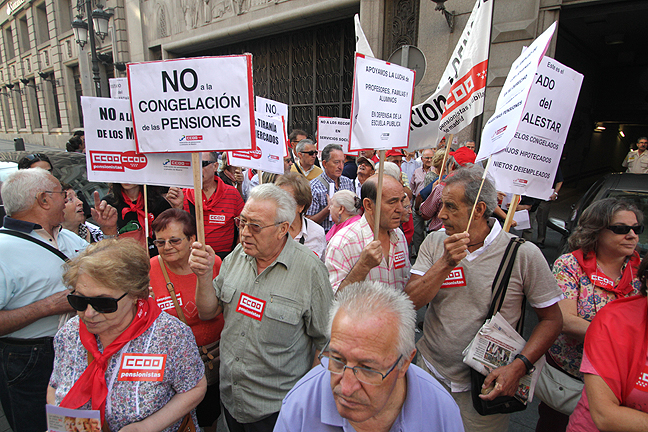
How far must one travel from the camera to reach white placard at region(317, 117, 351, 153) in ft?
20.0

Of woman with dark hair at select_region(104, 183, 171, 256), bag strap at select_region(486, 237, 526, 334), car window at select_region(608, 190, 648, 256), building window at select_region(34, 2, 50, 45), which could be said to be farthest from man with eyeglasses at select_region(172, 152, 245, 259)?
building window at select_region(34, 2, 50, 45)

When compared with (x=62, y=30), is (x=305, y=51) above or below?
below

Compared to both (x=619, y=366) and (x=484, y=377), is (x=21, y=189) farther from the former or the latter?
(x=619, y=366)

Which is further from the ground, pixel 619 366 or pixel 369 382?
pixel 369 382

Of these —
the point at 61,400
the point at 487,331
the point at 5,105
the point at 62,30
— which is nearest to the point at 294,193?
the point at 487,331

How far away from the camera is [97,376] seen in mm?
1635

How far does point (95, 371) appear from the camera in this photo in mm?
1654

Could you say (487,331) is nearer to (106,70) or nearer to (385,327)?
(385,327)

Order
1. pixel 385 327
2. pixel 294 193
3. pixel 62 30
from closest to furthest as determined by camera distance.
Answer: pixel 385 327, pixel 294 193, pixel 62 30

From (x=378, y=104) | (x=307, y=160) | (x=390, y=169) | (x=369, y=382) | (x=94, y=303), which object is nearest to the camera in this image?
(x=369, y=382)

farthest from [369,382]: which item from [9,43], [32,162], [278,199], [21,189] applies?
[9,43]

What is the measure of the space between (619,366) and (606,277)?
98 cm

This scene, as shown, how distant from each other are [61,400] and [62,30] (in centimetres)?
3024

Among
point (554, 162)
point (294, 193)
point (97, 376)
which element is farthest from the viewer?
point (294, 193)
